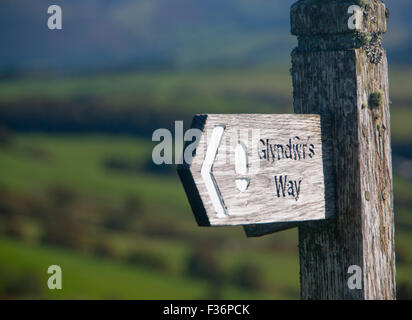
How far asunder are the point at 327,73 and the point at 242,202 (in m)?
0.66

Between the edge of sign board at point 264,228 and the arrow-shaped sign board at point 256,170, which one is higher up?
the arrow-shaped sign board at point 256,170

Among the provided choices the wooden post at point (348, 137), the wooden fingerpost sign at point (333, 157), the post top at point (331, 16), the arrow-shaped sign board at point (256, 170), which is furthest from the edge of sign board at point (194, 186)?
the post top at point (331, 16)

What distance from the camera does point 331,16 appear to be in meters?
2.32

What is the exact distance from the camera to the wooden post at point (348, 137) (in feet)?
7.50

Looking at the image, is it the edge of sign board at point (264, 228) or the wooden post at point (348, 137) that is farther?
the wooden post at point (348, 137)

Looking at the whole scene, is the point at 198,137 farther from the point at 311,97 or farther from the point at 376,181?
the point at 376,181

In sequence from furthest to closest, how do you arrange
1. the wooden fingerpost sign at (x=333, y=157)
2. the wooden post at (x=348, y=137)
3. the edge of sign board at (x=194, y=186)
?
the wooden post at (x=348, y=137) < the wooden fingerpost sign at (x=333, y=157) < the edge of sign board at (x=194, y=186)

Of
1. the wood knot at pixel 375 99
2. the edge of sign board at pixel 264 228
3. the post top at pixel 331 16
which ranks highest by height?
the post top at pixel 331 16

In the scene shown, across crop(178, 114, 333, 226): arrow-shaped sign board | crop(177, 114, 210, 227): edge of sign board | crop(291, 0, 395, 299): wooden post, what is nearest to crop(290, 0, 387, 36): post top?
crop(291, 0, 395, 299): wooden post

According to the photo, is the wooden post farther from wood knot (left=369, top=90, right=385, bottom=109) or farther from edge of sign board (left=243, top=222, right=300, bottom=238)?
edge of sign board (left=243, top=222, right=300, bottom=238)

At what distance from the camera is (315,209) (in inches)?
87.8

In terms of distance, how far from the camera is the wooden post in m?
2.29

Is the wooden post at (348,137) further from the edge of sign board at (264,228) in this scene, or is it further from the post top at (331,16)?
the edge of sign board at (264,228)
